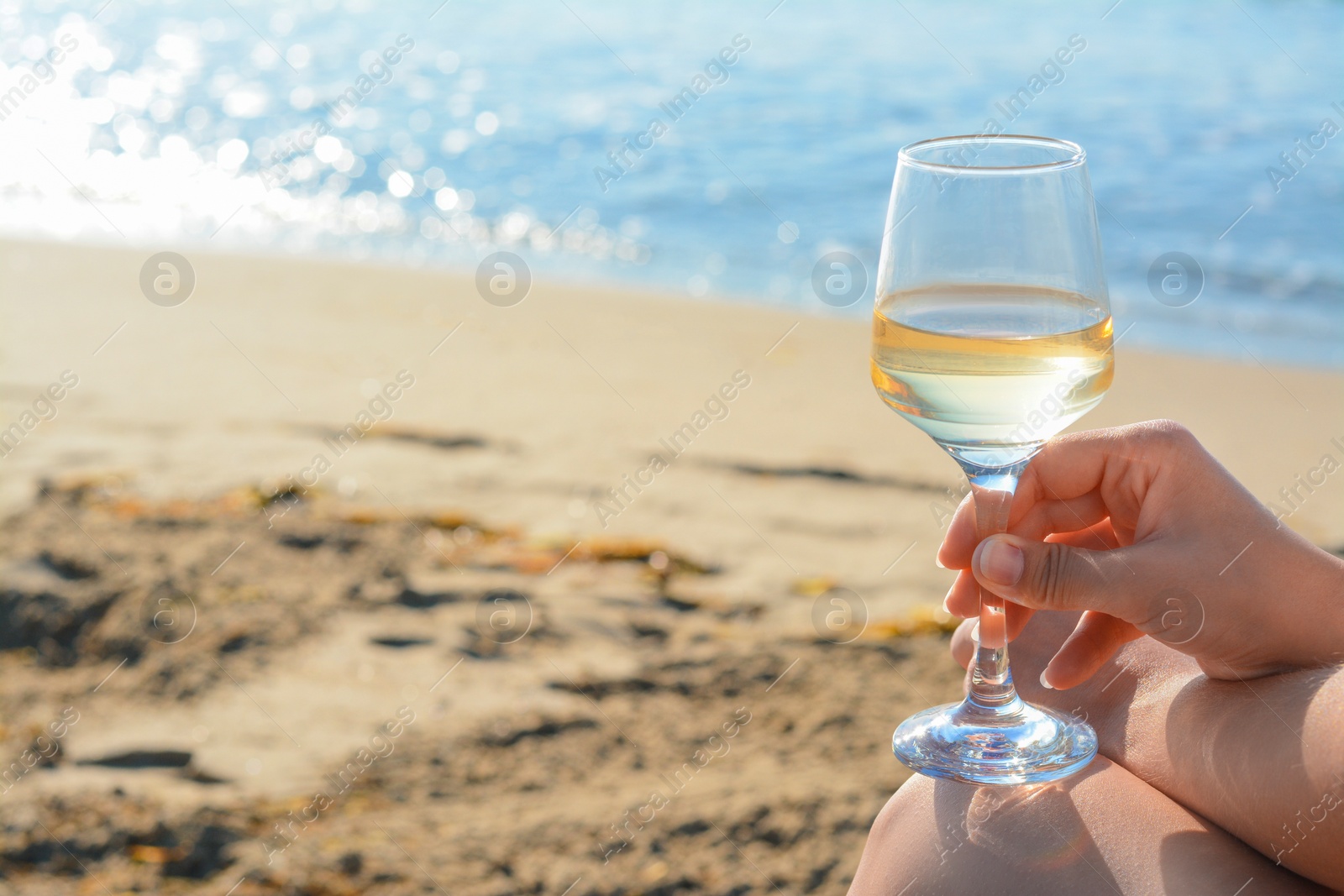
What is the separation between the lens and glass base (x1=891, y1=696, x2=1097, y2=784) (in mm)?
1421

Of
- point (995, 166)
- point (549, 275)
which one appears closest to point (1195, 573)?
point (995, 166)

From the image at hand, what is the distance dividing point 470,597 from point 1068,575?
2.87 m

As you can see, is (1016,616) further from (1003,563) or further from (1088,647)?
(1003,563)

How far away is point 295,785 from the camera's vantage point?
312 centimetres

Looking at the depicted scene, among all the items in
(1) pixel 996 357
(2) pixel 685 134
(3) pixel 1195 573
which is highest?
(1) pixel 996 357

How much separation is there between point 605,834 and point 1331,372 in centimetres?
584

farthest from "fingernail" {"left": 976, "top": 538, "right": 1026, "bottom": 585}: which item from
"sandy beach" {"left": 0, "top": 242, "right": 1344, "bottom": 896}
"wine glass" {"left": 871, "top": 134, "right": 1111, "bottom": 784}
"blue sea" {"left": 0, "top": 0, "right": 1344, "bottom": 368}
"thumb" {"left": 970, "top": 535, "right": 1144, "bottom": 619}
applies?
"blue sea" {"left": 0, "top": 0, "right": 1344, "bottom": 368}

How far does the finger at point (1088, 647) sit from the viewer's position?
1.54 meters

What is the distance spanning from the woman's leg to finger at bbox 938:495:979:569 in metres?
0.31

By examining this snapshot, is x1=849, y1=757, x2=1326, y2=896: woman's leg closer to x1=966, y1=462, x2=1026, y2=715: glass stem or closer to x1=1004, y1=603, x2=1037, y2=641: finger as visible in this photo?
x1=966, y1=462, x2=1026, y2=715: glass stem

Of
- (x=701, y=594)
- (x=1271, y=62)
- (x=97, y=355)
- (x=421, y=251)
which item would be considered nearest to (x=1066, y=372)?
(x=701, y=594)

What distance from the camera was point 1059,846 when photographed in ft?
4.23

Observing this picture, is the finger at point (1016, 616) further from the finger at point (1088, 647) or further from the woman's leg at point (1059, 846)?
the woman's leg at point (1059, 846)

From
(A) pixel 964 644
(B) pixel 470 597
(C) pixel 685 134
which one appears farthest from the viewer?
(C) pixel 685 134
